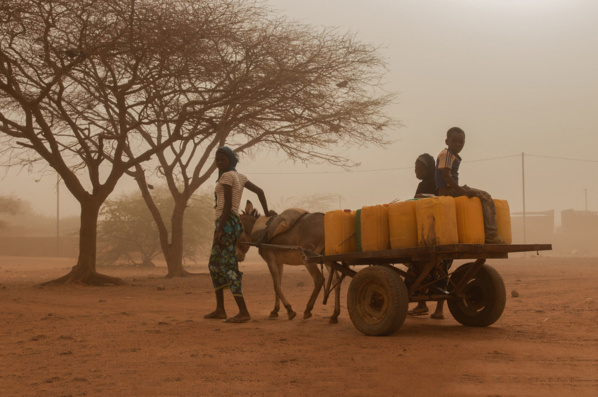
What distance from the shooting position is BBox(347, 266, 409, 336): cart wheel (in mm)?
6922

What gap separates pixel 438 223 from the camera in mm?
6711

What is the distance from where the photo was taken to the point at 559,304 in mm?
10383

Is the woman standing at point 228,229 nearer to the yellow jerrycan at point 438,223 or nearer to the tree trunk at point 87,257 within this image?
the yellow jerrycan at point 438,223

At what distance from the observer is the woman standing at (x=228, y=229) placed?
28.7ft

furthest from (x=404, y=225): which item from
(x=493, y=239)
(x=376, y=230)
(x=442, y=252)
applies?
(x=493, y=239)

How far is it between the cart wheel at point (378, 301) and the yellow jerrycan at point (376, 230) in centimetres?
27

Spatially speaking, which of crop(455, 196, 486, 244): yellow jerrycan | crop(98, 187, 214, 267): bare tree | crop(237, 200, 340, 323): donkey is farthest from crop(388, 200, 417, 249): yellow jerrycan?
crop(98, 187, 214, 267): bare tree

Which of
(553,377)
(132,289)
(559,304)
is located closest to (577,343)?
(553,377)

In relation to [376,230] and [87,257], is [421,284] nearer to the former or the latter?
[376,230]

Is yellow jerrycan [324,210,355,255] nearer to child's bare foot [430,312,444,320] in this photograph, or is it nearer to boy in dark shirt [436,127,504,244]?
boy in dark shirt [436,127,504,244]

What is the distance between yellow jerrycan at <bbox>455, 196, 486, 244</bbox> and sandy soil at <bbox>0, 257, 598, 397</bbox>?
3.27 ft

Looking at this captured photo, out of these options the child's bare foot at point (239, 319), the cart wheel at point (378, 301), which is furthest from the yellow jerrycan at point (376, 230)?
the child's bare foot at point (239, 319)

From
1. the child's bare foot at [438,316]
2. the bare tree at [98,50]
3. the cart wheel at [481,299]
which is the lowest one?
the child's bare foot at [438,316]

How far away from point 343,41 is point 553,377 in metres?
16.0
